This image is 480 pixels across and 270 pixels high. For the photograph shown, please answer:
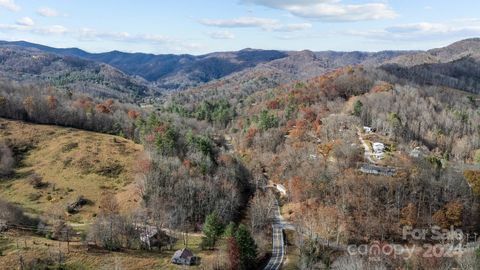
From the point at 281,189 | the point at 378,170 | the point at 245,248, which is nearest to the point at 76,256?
the point at 245,248

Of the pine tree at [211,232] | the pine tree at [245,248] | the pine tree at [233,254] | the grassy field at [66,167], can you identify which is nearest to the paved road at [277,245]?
the pine tree at [245,248]

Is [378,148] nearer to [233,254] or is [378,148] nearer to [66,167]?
[233,254]

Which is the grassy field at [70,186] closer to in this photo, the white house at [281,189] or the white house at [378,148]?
the white house at [281,189]

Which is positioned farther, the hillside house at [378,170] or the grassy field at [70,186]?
the hillside house at [378,170]

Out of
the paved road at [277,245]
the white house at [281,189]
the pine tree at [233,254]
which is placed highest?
the pine tree at [233,254]

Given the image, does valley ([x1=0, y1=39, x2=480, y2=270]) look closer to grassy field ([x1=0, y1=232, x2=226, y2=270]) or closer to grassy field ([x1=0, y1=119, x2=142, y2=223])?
grassy field ([x1=0, y1=232, x2=226, y2=270])

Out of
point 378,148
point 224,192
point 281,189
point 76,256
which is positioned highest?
point 378,148

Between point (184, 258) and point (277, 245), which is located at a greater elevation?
point (184, 258)
